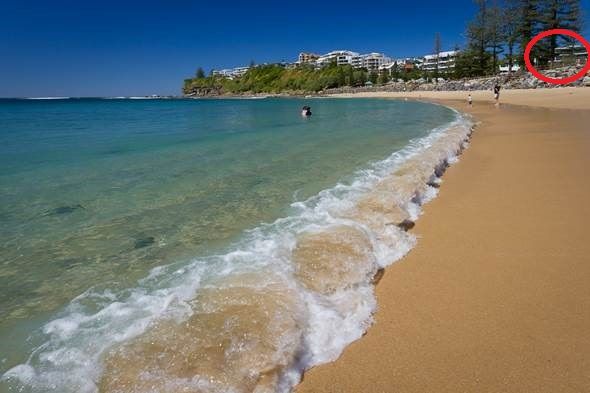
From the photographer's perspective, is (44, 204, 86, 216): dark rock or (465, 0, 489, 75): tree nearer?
(44, 204, 86, 216): dark rock

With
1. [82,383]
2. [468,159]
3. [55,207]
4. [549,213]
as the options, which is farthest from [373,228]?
[468,159]

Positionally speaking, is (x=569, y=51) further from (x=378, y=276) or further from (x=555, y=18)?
(x=378, y=276)

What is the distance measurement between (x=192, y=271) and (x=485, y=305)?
10.9 ft

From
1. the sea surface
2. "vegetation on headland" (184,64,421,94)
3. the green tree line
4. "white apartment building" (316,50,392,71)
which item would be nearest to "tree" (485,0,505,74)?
the green tree line

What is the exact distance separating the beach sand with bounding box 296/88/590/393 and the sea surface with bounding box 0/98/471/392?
296 millimetres

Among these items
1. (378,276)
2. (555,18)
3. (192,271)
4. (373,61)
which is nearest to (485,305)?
(378,276)

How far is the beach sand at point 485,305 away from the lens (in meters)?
2.79

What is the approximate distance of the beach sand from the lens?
9.14 ft

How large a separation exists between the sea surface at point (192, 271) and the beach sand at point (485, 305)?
0.97 ft

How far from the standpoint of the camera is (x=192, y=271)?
452cm

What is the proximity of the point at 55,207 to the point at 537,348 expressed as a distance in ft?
27.1

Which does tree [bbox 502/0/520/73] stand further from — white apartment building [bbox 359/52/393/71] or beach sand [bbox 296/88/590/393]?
white apartment building [bbox 359/52/393/71]

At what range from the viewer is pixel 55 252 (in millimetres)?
5242

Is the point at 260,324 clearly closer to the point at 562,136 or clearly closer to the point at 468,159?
the point at 468,159
